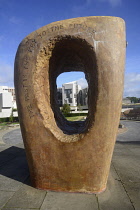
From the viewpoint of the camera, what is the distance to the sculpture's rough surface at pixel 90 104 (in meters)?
3.49

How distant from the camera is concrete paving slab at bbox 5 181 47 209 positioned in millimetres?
3408

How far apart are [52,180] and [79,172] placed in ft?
2.44

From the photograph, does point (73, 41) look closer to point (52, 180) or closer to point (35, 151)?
point (35, 151)

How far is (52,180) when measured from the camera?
403 cm

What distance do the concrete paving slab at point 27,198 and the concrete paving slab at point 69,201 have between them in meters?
0.15

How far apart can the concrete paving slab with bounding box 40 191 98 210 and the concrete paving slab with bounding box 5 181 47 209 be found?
151mm

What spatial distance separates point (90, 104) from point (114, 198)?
2.17 meters

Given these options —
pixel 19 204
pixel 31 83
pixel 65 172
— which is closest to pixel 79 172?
pixel 65 172

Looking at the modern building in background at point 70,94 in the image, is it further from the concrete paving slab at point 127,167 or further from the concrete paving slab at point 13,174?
the concrete paving slab at point 13,174

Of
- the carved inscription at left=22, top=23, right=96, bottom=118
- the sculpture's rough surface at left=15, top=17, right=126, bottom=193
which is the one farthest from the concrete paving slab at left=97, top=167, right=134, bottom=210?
the carved inscription at left=22, top=23, right=96, bottom=118

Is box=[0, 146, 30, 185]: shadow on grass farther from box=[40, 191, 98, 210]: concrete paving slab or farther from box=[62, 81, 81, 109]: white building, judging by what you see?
box=[62, 81, 81, 109]: white building

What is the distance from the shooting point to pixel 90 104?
12.6 feet

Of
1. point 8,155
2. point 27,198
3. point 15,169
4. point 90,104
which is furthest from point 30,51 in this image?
point 8,155

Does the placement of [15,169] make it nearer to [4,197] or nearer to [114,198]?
[4,197]
